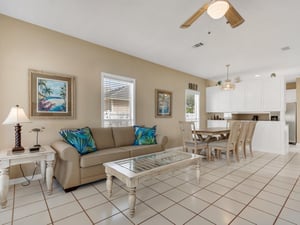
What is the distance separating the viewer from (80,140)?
2699 mm

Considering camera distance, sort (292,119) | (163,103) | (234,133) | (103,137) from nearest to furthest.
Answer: (103,137) → (234,133) → (163,103) → (292,119)

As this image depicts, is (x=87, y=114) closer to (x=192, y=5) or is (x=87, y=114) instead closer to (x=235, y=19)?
(x=192, y=5)

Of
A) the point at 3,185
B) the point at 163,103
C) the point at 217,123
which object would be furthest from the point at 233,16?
the point at 217,123

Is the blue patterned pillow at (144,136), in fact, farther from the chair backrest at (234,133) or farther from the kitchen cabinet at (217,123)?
the kitchen cabinet at (217,123)

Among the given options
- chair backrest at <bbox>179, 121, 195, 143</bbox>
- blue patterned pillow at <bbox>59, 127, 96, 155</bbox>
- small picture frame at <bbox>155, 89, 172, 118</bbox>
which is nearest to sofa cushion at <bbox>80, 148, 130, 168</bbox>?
blue patterned pillow at <bbox>59, 127, 96, 155</bbox>

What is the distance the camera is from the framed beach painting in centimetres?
277

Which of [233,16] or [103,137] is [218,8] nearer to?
[233,16]

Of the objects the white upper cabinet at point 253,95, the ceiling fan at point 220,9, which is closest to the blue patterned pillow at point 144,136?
the ceiling fan at point 220,9

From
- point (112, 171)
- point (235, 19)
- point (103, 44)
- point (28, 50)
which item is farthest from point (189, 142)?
point (28, 50)

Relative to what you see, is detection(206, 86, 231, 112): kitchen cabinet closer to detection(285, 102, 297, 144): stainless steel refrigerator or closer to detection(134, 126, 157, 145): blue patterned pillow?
detection(285, 102, 297, 144): stainless steel refrigerator

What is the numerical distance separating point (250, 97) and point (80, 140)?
5.59 m

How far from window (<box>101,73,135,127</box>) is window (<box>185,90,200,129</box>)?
8.06 feet

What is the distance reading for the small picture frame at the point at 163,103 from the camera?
4.73m

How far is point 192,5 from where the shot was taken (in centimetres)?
225
